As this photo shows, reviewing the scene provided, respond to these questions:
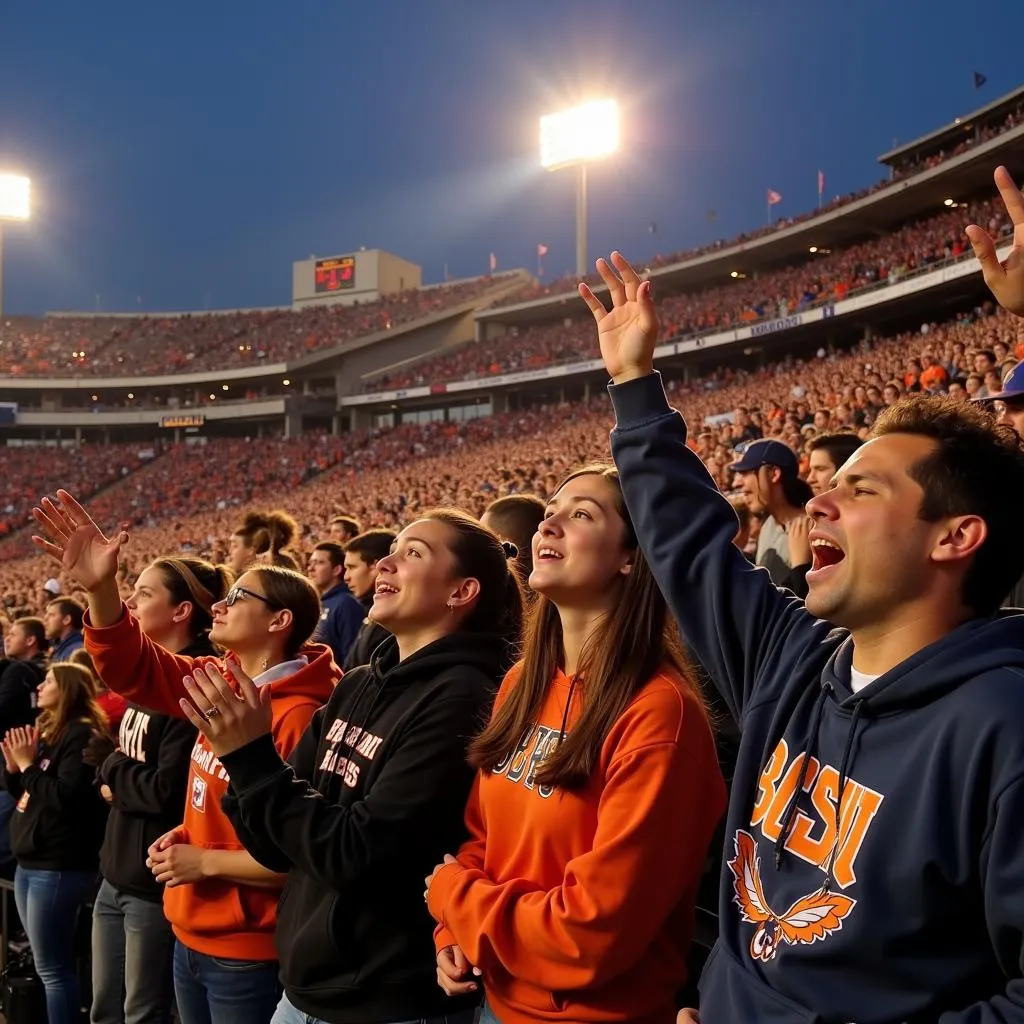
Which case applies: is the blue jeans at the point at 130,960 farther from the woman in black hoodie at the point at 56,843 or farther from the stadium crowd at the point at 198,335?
the stadium crowd at the point at 198,335

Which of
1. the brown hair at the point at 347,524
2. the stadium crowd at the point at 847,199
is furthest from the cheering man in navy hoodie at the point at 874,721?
the stadium crowd at the point at 847,199

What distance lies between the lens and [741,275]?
3506 centimetres

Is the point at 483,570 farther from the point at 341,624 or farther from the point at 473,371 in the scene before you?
the point at 473,371

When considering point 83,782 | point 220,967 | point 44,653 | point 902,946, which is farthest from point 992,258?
point 44,653

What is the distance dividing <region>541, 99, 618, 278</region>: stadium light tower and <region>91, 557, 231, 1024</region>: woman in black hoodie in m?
36.3

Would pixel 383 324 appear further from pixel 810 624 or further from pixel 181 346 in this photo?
pixel 810 624

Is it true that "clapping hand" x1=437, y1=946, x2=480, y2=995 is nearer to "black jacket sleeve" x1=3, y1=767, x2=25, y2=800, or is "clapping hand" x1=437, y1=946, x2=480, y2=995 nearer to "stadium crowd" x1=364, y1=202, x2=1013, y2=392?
"black jacket sleeve" x1=3, y1=767, x2=25, y2=800

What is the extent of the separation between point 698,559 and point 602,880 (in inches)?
27.0

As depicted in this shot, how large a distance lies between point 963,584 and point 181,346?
170 feet

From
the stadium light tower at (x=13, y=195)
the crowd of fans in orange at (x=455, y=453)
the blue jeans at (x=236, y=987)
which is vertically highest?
the stadium light tower at (x=13, y=195)

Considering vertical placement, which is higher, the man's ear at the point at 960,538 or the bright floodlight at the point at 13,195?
the bright floodlight at the point at 13,195

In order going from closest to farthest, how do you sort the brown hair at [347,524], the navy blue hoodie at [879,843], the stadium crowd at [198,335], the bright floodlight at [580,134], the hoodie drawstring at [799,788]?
the navy blue hoodie at [879,843]
the hoodie drawstring at [799,788]
the brown hair at [347,524]
the bright floodlight at [580,134]
the stadium crowd at [198,335]

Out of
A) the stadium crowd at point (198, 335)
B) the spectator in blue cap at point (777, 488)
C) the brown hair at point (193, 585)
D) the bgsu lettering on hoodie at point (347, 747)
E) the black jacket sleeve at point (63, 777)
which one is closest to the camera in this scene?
the bgsu lettering on hoodie at point (347, 747)

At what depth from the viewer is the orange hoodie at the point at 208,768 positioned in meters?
2.79
